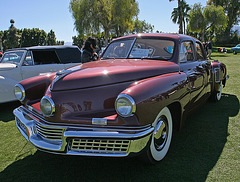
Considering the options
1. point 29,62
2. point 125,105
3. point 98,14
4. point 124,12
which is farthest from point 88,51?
point 124,12

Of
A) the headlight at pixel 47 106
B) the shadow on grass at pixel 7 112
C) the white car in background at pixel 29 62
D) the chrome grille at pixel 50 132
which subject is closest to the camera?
the chrome grille at pixel 50 132

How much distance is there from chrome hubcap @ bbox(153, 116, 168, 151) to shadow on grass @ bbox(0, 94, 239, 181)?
0.23 meters

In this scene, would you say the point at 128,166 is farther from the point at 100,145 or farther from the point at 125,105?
the point at 125,105

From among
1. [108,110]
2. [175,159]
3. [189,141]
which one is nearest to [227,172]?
[175,159]

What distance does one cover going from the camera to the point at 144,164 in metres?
2.30

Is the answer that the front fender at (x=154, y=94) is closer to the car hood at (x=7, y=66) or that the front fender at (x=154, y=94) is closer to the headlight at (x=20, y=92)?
the headlight at (x=20, y=92)

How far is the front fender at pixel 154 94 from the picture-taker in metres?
1.87

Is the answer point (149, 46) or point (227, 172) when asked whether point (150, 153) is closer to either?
point (227, 172)

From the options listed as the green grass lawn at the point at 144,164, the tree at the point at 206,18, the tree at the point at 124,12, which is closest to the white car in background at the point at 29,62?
the green grass lawn at the point at 144,164

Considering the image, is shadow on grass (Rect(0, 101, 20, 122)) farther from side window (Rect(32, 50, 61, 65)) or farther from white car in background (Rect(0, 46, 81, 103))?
side window (Rect(32, 50, 61, 65))

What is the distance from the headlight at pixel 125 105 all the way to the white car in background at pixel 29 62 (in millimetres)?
3595

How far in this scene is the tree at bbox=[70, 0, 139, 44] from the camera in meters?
29.7

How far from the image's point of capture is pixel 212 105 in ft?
15.4

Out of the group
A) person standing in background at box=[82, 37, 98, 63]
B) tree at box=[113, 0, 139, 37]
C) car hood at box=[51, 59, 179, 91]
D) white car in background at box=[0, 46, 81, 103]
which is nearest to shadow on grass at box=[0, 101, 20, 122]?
white car in background at box=[0, 46, 81, 103]
